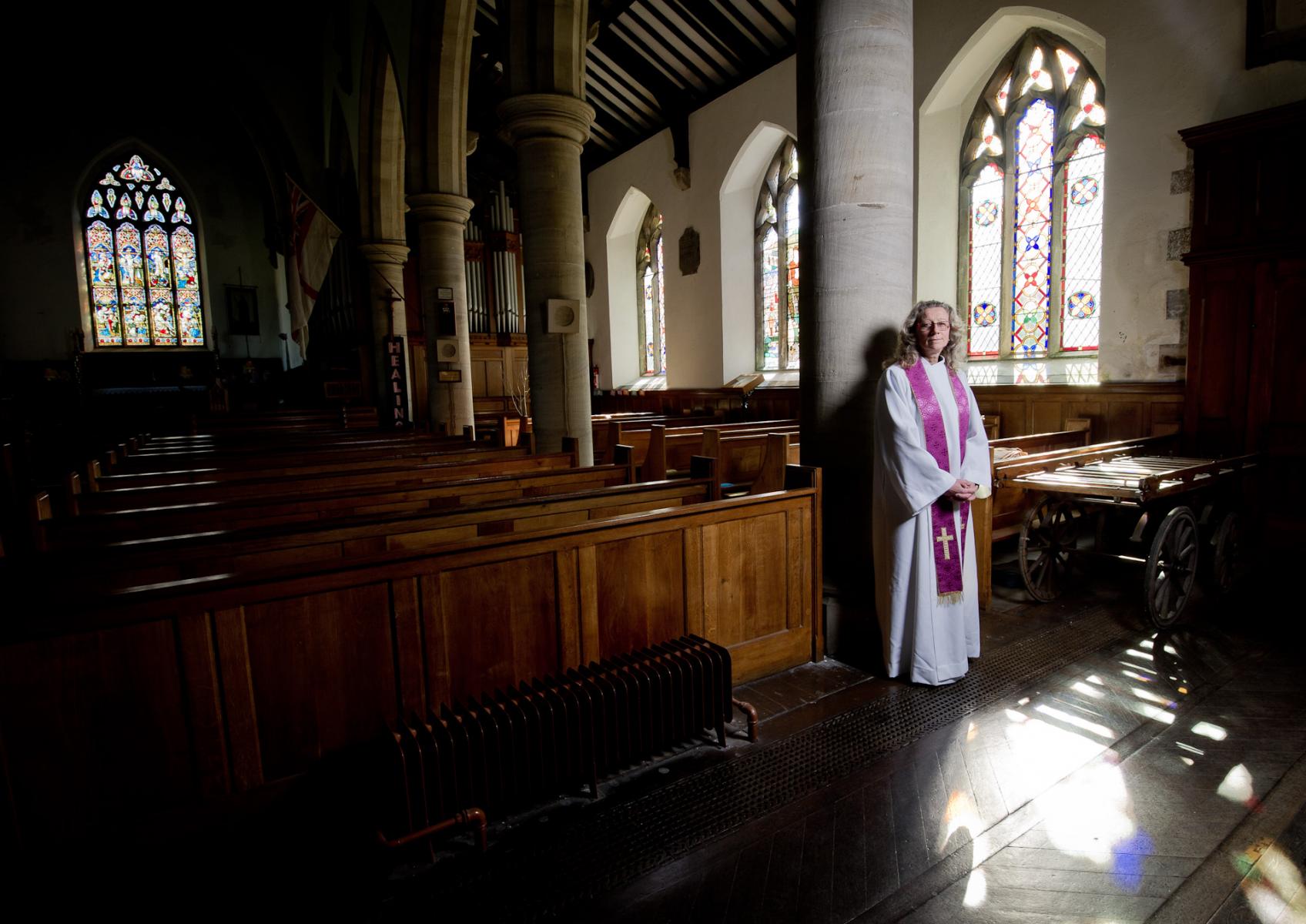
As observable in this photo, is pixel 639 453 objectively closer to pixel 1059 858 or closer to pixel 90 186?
pixel 1059 858

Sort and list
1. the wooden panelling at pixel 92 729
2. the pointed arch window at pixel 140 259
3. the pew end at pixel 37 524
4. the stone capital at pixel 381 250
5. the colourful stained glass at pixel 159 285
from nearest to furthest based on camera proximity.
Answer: the wooden panelling at pixel 92 729 → the pew end at pixel 37 524 → the stone capital at pixel 381 250 → the pointed arch window at pixel 140 259 → the colourful stained glass at pixel 159 285

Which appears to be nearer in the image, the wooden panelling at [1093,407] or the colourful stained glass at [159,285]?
the wooden panelling at [1093,407]

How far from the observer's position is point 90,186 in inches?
644

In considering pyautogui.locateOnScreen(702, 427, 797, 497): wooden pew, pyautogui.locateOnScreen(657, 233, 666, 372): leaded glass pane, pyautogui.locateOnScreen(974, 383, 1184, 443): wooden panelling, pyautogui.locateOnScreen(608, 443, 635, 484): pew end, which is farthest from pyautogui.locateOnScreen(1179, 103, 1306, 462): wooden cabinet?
pyautogui.locateOnScreen(657, 233, 666, 372): leaded glass pane

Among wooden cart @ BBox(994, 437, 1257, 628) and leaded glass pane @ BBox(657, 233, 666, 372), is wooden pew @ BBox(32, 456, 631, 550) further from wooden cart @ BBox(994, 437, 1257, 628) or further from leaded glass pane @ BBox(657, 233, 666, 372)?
leaded glass pane @ BBox(657, 233, 666, 372)

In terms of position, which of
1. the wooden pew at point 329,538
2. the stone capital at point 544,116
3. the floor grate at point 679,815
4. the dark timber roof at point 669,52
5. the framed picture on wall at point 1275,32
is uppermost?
the dark timber roof at point 669,52

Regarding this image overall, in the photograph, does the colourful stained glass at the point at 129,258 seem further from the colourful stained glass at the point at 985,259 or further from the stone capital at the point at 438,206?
the colourful stained glass at the point at 985,259

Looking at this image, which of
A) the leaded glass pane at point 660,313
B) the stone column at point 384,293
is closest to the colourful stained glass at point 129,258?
the stone column at point 384,293

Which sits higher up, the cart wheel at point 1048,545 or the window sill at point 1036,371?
the window sill at point 1036,371

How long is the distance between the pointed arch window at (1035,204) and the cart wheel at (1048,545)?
3.87 m

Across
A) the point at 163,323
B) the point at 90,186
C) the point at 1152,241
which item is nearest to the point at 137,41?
the point at 90,186

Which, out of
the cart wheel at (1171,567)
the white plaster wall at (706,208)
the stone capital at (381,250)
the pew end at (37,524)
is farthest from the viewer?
the white plaster wall at (706,208)

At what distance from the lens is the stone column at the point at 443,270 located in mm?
8617

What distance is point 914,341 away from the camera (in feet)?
10.6
